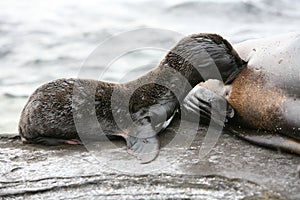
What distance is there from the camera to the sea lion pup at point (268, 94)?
14.4ft

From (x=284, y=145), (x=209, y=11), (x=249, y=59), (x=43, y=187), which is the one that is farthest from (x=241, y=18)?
(x=43, y=187)

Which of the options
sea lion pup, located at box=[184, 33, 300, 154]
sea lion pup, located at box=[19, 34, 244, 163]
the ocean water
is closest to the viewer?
sea lion pup, located at box=[184, 33, 300, 154]

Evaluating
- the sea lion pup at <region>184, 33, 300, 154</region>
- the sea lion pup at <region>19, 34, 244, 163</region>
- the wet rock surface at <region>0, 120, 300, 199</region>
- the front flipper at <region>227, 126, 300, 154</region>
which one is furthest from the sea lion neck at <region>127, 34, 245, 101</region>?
the wet rock surface at <region>0, 120, 300, 199</region>

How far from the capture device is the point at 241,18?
38.9ft

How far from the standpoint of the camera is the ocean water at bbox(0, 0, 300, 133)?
355 inches

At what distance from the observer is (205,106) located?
5.15 m

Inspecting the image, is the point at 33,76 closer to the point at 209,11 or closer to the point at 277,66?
the point at 209,11

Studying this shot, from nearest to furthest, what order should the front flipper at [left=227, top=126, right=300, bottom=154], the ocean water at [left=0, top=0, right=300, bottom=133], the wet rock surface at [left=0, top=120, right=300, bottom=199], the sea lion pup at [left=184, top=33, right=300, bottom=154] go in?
the wet rock surface at [left=0, top=120, right=300, bottom=199] → the front flipper at [left=227, top=126, right=300, bottom=154] → the sea lion pup at [left=184, top=33, right=300, bottom=154] → the ocean water at [left=0, top=0, right=300, bottom=133]

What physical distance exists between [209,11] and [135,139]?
7870 millimetres

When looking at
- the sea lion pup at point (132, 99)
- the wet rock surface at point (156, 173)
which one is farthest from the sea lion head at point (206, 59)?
the wet rock surface at point (156, 173)

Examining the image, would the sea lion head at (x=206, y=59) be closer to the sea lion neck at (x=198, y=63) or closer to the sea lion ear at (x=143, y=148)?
the sea lion neck at (x=198, y=63)

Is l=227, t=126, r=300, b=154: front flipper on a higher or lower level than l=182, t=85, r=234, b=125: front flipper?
lower

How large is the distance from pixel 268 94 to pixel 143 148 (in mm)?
1055

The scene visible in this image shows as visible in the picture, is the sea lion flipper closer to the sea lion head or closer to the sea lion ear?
the sea lion ear
